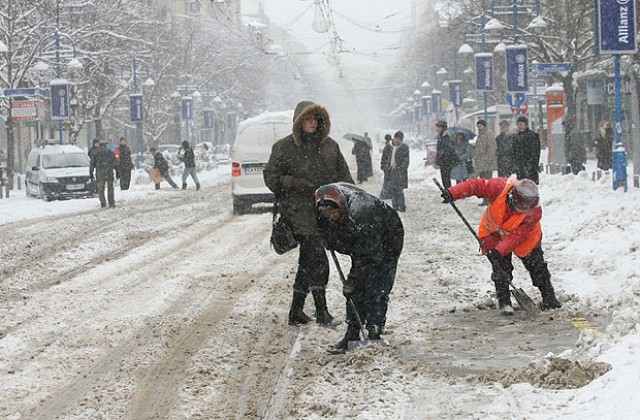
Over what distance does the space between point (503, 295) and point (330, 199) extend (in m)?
2.68

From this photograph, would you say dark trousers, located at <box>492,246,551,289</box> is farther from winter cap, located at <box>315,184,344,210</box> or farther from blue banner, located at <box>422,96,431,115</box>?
blue banner, located at <box>422,96,431,115</box>

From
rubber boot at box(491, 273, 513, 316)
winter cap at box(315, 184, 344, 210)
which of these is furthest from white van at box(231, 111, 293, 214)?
winter cap at box(315, 184, 344, 210)

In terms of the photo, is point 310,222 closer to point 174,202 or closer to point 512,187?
point 512,187

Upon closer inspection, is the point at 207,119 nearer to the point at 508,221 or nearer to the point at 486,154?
the point at 486,154

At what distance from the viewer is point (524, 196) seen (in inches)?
352

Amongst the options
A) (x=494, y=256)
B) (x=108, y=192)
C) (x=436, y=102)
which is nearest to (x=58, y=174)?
(x=108, y=192)

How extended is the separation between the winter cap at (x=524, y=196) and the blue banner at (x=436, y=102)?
6689cm

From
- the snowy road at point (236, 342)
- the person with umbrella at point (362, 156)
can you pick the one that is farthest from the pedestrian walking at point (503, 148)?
the person with umbrella at point (362, 156)

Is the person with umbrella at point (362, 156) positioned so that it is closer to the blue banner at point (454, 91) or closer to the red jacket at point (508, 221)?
the red jacket at point (508, 221)

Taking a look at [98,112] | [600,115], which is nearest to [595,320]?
[600,115]

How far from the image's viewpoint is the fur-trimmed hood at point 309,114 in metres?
8.67

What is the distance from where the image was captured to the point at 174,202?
27828 mm

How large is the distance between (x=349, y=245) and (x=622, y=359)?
208 cm

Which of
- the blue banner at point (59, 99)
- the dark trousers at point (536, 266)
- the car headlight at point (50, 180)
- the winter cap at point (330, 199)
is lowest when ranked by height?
the dark trousers at point (536, 266)
